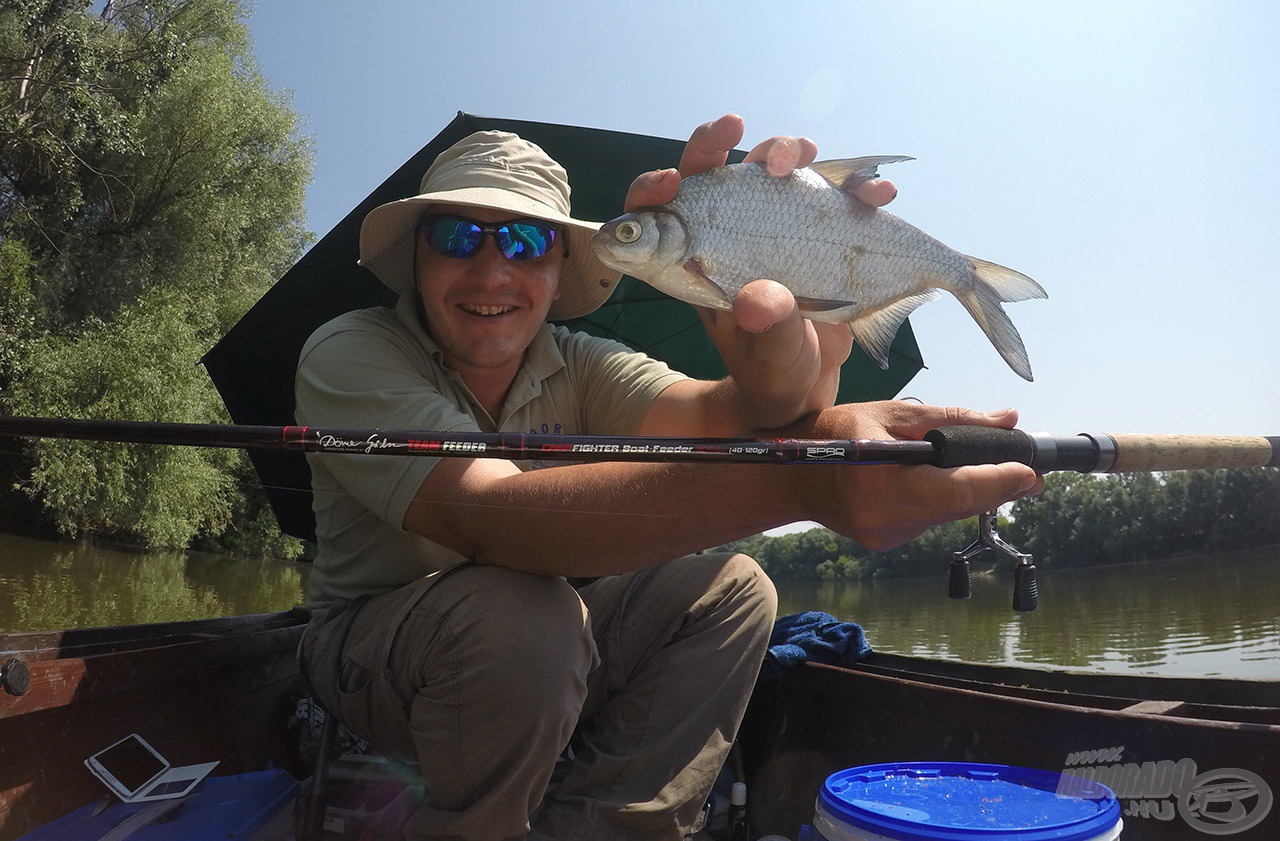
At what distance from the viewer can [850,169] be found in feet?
5.77

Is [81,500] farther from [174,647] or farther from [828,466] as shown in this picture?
[828,466]

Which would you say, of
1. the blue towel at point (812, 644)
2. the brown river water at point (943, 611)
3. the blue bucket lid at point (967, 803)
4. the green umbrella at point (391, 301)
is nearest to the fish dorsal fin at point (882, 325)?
the blue bucket lid at point (967, 803)

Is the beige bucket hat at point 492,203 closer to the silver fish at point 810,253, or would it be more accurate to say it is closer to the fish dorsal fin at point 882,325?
the silver fish at point 810,253

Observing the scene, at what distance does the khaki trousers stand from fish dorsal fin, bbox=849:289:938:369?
824 millimetres

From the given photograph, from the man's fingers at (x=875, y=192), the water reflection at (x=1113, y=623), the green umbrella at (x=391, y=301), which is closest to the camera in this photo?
the man's fingers at (x=875, y=192)

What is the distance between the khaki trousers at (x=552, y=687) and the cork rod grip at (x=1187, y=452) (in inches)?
37.8

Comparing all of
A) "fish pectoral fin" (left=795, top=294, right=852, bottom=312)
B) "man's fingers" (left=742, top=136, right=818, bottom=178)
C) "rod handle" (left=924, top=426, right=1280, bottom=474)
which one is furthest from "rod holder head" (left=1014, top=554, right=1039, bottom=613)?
"man's fingers" (left=742, top=136, right=818, bottom=178)

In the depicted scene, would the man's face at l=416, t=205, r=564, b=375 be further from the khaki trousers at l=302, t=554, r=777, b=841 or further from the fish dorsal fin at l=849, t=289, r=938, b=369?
the fish dorsal fin at l=849, t=289, r=938, b=369

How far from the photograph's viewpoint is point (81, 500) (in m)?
14.4

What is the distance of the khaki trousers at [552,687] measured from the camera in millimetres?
1817

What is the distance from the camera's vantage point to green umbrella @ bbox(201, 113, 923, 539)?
309cm

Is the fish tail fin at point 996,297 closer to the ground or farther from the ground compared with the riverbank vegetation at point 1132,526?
farther from the ground

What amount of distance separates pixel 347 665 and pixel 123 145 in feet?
63.7

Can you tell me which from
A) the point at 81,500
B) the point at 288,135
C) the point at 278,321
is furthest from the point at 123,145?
the point at 278,321
